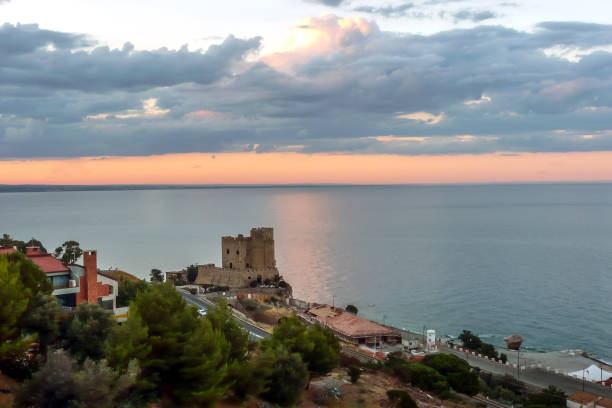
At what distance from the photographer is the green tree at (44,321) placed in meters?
19.7

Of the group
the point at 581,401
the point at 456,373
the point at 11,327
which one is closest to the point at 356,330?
the point at 456,373

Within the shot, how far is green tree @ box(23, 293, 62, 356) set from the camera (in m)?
19.7

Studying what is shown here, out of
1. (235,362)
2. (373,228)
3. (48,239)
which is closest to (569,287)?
(235,362)

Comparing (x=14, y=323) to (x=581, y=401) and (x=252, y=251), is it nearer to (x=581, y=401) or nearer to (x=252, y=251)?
(x=581, y=401)

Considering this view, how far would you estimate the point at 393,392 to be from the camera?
25.0 meters

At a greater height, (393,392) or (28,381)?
(28,381)

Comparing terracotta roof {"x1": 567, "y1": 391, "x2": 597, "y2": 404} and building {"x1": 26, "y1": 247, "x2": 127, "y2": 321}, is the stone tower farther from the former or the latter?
terracotta roof {"x1": 567, "y1": 391, "x2": 597, "y2": 404}

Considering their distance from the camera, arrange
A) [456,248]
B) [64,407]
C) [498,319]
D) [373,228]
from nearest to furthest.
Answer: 1. [64,407]
2. [498,319]
3. [456,248]
4. [373,228]

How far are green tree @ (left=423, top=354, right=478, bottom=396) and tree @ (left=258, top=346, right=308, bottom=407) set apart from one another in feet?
46.3

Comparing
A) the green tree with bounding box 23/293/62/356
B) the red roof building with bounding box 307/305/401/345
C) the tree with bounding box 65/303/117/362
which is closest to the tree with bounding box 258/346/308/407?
the tree with bounding box 65/303/117/362

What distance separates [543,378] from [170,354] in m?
34.8

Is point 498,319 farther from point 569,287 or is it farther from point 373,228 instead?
point 373,228

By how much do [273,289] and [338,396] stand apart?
148ft

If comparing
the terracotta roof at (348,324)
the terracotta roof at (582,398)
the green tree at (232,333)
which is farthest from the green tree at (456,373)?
the green tree at (232,333)
